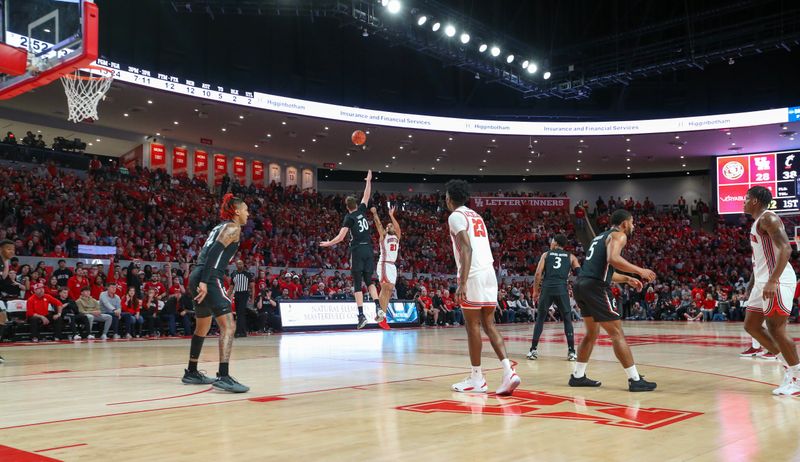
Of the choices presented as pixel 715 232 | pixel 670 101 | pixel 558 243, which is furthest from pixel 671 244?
pixel 558 243

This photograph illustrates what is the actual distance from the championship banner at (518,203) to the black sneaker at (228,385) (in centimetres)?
3502

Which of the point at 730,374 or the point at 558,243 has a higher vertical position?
the point at 558,243

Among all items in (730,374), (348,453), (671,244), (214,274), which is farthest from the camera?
(671,244)

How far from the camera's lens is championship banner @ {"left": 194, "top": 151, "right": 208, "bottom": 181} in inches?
1341

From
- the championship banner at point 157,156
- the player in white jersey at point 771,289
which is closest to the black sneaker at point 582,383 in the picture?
the player in white jersey at point 771,289

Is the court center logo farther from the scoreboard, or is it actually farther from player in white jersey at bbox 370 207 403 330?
player in white jersey at bbox 370 207 403 330

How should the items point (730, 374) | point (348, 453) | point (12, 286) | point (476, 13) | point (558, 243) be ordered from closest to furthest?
1. point (348, 453)
2. point (730, 374)
3. point (558, 243)
4. point (12, 286)
5. point (476, 13)

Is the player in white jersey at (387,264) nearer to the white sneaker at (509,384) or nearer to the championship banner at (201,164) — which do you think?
the white sneaker at (509,384)

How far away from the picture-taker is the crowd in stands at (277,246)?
16.7 m

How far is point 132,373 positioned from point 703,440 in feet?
21.3

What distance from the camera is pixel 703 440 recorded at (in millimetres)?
4082

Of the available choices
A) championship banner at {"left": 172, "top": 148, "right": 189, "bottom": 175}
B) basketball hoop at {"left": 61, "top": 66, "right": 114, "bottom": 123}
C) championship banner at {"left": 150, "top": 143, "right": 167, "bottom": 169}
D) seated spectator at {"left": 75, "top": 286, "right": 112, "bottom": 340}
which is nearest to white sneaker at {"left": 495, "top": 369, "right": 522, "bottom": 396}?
basketball hoop at {"left": 61, "top": 66, "right": 114, "bottom": 123}

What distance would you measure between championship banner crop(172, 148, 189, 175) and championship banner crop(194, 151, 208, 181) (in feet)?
2.21

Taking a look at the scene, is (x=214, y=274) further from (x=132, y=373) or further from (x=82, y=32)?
(x=82, y=32)
